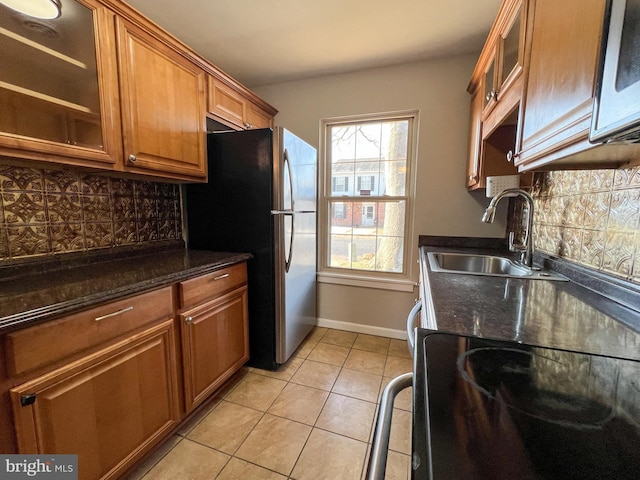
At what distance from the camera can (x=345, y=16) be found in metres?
1.71

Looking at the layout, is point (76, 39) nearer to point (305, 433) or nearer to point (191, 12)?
point (191, 12)

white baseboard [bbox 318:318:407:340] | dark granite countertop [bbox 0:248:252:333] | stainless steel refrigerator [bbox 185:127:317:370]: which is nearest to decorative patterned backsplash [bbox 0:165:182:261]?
dark granite countertop [bbox 0:248:252:333]

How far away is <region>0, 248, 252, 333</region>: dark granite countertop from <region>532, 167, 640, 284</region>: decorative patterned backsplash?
178 centimetres

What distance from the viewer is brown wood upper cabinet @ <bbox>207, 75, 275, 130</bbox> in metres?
1.91

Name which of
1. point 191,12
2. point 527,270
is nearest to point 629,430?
point 527,270

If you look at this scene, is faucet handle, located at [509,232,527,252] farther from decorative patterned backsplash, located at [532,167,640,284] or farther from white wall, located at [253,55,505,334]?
white wall, located at [253,55,505,334]

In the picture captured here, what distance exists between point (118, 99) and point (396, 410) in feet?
7.48

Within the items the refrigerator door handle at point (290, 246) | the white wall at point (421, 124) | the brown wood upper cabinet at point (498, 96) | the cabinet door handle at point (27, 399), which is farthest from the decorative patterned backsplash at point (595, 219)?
the cabinet door handle at point (27, 399)

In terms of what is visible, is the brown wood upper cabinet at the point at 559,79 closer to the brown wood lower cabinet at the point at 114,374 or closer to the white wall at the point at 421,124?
the white wall at the point at 421,124

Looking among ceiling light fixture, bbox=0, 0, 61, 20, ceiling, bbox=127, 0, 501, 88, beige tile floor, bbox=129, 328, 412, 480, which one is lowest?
beige tile floor, bbox=129, 328, 412, 480

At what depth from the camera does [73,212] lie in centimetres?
149

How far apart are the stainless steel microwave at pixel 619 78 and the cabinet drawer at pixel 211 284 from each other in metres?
1.60

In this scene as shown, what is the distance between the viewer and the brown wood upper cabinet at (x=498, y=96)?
1.20 m

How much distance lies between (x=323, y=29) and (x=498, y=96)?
1.20 meters
